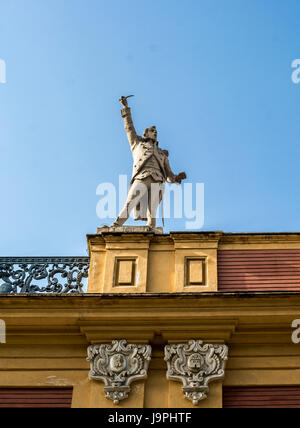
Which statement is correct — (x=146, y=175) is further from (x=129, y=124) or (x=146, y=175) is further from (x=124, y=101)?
(x=124, y=101)

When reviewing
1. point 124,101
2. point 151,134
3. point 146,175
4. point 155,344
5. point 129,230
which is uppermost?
point 124,101

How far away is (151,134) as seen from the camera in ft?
41.7

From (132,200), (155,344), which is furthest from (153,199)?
(155,344)

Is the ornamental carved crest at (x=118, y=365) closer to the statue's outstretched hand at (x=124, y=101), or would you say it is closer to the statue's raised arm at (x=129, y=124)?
the statue's raised arm at (x=129, y=124)

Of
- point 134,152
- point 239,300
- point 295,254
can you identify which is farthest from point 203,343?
point 134,152

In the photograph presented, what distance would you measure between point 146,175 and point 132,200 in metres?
0.48

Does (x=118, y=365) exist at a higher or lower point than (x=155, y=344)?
lower

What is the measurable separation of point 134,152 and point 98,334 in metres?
3.66

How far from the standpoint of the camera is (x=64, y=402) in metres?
9.74

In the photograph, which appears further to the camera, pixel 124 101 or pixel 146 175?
pixel 124 101

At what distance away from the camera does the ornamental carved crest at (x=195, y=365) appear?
9539 millimetres

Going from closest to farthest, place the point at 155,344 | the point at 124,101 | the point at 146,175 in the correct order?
1. the point at 155,344
2. the point at 146,175
3. the point at 124,101

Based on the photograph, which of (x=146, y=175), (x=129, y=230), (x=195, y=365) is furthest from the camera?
(x=146, y=175)

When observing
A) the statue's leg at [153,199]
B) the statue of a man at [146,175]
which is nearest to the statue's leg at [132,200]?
the statue of a man at [146,175]
